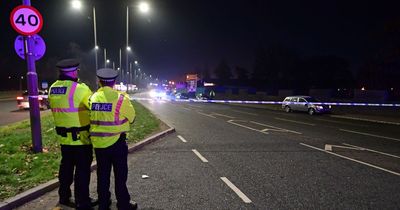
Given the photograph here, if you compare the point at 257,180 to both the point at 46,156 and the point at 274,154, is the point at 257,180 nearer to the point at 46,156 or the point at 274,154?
the point at 274,154

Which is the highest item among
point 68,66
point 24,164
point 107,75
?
point 68,66

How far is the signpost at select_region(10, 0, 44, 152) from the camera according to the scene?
26.2ft

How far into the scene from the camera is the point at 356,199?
18.6ft

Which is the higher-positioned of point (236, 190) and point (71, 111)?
point (71, 111)

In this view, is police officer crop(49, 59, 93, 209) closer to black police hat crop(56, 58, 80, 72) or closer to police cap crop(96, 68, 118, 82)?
black police hat crop(56, 58, 80, 72)

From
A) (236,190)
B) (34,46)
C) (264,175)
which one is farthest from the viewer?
(34,46)

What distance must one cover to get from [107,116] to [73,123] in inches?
25.1

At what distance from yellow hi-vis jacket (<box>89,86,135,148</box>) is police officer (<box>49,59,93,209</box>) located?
0.83ft

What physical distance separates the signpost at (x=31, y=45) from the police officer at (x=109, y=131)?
4.30m

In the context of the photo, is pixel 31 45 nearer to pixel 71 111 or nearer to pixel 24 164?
pixel 24 164

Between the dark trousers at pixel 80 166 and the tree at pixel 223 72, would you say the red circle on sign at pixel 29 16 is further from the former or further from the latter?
the tree at pixel 223 72

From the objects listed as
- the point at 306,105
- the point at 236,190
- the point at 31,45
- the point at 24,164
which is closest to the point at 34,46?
the point at 31,45

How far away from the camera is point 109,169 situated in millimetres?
4879

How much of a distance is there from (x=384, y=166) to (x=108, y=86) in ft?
23.1
